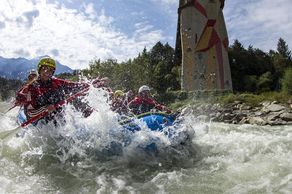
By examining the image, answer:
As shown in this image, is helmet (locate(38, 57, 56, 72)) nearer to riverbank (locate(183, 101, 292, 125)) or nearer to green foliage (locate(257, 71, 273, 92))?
riverbank (locate(183, 101, 292, 125))

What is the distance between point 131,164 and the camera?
630cm

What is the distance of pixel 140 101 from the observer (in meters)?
8.69

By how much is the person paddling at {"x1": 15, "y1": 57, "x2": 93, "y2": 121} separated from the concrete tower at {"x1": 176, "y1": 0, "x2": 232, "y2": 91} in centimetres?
1919

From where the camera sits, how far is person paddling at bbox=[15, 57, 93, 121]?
24.5 ft

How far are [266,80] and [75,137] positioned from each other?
95.7ft

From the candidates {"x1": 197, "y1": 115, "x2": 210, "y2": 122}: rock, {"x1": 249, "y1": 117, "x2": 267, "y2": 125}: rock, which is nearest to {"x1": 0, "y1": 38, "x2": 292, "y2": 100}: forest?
{"x1": 197, "y1": 115, "x2": 210, "y2": 122}: rock

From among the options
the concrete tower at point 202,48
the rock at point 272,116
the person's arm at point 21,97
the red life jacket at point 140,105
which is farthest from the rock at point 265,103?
the person's arm at point 21,97

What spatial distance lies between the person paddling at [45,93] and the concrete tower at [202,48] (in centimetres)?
1919

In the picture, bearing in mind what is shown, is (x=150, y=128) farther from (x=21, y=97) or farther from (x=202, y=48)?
(x=202, y=48)

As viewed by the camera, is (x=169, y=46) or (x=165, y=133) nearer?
(x=165, y=133)

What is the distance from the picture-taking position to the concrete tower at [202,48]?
26.6m

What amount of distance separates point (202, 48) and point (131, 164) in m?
21.4

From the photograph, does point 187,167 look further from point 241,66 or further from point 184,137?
point 241,66

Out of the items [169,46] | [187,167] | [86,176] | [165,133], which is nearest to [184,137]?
[165,133]
